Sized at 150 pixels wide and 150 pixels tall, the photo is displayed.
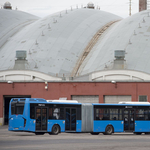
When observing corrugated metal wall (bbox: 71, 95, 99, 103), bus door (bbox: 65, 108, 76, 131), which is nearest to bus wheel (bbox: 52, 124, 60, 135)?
bus door (bbox: 65, 108, 76, 131)

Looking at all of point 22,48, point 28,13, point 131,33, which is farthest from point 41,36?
point 28,13

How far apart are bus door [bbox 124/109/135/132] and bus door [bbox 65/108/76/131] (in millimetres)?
4949

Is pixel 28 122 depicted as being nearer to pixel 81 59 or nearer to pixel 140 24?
pixel 81 59

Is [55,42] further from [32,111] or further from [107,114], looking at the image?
[32,111]

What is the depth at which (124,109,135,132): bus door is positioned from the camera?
40031mm

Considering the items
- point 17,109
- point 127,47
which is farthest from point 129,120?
point 127,47

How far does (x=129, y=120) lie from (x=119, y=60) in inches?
771

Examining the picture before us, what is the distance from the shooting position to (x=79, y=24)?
248 ft

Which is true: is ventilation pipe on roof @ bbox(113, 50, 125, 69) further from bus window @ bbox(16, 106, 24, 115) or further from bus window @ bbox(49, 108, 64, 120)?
bus window @ bbox(16, 106, 24, 115)

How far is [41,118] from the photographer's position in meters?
37.1

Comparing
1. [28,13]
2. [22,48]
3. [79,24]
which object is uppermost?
[28,13]

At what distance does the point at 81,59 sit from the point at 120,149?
4530 cm

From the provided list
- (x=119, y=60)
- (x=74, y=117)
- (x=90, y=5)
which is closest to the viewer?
(x=74, y=117)

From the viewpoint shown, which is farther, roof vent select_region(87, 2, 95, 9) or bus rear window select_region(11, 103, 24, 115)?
roof vent select_region(87, 2, 95, 9)
